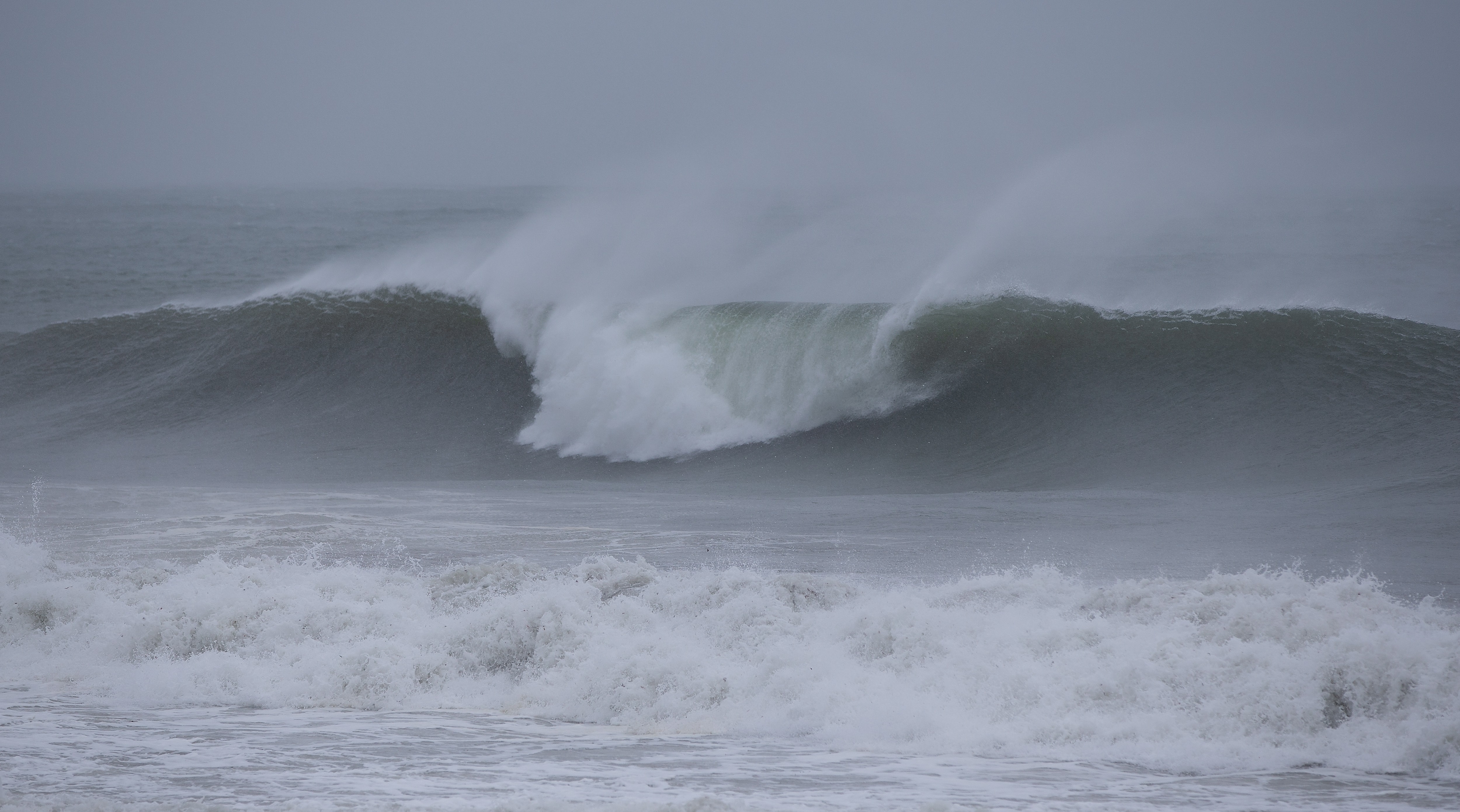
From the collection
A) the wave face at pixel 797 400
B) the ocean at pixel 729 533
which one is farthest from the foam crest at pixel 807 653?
the wave face at pixel 797 400

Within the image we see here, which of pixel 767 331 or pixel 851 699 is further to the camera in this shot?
pixel 767 331

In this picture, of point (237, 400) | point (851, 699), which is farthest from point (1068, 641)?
point (237, 400)

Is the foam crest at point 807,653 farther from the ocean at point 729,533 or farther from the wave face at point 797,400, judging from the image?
the wave face at point 797,400

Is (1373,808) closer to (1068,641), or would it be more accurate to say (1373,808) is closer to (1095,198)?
(1068,641)

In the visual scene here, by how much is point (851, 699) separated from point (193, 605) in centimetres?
383

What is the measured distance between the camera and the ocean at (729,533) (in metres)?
4.83

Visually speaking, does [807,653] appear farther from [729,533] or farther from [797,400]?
[797,400]

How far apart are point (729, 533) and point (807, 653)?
9.90 feet

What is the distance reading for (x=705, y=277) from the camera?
16.4 metres

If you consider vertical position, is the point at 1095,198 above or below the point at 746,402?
above

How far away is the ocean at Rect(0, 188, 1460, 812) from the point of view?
4.83 metres

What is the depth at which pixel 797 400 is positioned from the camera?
1305cm

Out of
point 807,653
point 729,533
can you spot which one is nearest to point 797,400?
point 729,533

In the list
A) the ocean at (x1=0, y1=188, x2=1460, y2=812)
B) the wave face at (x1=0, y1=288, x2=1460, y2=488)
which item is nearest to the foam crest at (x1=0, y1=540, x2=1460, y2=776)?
the ocean at (x1=0, y1=188, x2=1460, y2=812)
